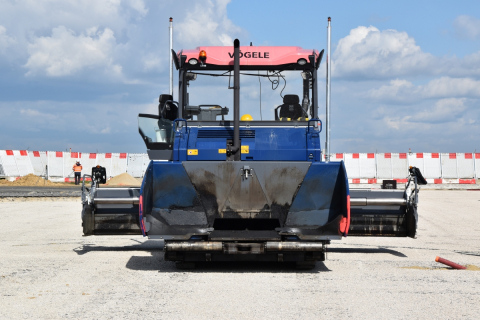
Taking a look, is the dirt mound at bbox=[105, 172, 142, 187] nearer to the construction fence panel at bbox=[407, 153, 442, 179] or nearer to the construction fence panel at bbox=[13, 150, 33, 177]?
the construction fence panel at bbox=[13, 150, 33, 177]

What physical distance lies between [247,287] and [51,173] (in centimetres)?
3724

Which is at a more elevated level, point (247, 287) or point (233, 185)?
point (233, 185)

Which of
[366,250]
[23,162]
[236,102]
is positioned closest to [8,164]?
[23,162]

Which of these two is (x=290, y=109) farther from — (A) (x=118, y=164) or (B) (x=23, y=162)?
(A) (x=118, y=164)

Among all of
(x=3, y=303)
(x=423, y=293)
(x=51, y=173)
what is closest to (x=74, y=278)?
(x=3, y=303)

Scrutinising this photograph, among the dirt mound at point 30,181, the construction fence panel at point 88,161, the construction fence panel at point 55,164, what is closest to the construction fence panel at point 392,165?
the construction fence panel at point 88,161

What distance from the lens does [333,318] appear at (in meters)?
5.76

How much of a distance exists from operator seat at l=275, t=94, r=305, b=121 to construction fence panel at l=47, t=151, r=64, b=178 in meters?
34.6

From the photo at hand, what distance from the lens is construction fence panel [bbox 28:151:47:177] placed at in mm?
41344

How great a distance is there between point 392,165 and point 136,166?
1677 centimetres

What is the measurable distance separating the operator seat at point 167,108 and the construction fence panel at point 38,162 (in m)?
33.5

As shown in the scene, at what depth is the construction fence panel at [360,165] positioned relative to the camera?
39.0 meters

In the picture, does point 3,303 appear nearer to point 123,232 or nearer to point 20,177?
point 123,232

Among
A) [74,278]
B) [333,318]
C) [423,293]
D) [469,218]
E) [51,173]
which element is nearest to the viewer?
[333,318]
